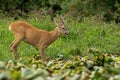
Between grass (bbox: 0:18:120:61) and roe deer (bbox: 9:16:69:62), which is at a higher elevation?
roe deer (bbox: 9:16:69:62)

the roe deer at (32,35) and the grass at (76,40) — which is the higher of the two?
the roe deer at (32,35)

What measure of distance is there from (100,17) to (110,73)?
1317 cm

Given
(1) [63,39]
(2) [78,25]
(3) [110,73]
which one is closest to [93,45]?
(1) [63,39]

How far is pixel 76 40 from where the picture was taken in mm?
12398

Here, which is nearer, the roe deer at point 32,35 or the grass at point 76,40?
the roe deer at point 32,35

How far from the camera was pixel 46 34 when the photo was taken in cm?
1110

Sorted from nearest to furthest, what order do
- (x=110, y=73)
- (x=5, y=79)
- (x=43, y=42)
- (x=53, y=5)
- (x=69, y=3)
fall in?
(x=5, y=79) < (x=110, y=73) < (x=43, y=42) < (x=69, y=3) < (x=53, y=5)

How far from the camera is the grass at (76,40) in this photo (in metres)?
11.0

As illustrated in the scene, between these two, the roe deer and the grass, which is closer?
the roe deer

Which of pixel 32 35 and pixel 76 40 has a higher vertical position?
pixel 32 35

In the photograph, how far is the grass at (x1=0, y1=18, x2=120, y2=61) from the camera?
36.1 ft

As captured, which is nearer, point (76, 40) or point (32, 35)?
point (32, 35)

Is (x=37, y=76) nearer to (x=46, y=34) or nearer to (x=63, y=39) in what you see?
(x=46, y=34)

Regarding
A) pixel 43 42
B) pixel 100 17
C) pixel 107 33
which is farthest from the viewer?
pixel 100 17
